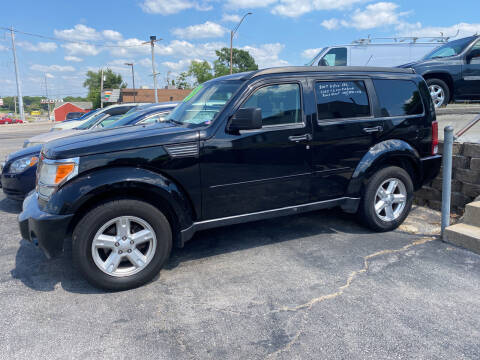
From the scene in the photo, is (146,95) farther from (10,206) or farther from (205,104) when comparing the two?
(205,104)

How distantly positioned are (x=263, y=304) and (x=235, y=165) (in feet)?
4.41

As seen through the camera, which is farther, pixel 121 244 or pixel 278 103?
pixel 278 103

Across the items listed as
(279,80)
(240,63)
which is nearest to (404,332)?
(279,80)

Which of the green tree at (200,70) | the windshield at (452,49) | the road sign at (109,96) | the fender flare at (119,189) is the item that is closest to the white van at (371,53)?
the windshield at (452,49)


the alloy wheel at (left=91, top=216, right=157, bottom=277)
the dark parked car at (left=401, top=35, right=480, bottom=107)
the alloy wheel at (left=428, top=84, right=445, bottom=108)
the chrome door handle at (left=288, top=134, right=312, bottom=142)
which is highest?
the dark parked car at (left=401, top=35, right=480, bottom=107)

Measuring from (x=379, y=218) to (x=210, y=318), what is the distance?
2.63m

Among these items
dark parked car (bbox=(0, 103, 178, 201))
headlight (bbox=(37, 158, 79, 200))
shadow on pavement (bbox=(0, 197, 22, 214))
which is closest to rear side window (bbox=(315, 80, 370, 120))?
dark parked car (bbox=(0, 103, 178, 201))

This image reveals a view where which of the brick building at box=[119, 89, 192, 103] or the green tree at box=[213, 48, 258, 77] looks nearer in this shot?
the brick building at box=[119, 89, 192, 103]

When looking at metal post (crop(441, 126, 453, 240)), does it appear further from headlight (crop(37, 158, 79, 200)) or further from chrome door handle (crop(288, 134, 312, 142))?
headlight (crop(37, 158, 79, 200))

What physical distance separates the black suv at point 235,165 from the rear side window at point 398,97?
14 millimetres

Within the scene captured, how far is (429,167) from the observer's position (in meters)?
4.81

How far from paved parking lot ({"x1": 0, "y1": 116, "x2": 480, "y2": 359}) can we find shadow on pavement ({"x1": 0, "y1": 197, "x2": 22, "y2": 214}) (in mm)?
1592

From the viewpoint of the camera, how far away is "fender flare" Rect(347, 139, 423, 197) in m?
4.33

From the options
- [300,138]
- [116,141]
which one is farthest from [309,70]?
[116,141]
